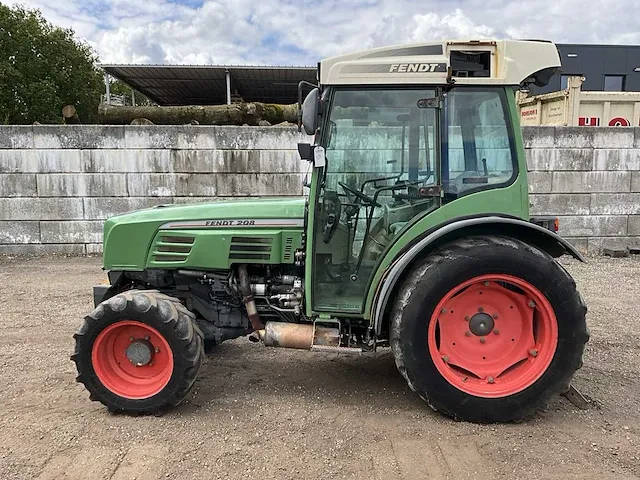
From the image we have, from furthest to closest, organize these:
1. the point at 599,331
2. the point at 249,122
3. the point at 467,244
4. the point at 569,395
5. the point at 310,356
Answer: the point at 249,122, the point at 599,331, the point at 310,356, the point at 569,395, the point at 467,244

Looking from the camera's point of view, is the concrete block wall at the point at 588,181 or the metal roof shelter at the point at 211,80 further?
the metal roof shelter at the point at 211,80

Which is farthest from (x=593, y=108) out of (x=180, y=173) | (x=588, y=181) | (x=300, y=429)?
(x=300, y=429)

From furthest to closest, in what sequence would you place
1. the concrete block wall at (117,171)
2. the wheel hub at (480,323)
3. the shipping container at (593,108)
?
the shipping container at (593,108) < the concrete block wall at (117,171) < the wheel hub at (480,323)

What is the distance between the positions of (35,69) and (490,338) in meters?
24.5

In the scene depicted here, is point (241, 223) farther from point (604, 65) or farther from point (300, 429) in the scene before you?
point (604, 65)

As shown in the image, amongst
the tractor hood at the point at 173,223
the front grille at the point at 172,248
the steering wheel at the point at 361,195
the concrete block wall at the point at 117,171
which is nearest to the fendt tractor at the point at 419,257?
the steering wheel at the point at 361,195

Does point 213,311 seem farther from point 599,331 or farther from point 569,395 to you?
point 599,331

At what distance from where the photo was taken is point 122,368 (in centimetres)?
330

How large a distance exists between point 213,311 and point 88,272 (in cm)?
431

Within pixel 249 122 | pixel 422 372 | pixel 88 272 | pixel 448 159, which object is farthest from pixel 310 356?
pixel 249 122

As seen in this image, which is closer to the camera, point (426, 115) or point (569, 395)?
point (426, 115)

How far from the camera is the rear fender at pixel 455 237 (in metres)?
2.90

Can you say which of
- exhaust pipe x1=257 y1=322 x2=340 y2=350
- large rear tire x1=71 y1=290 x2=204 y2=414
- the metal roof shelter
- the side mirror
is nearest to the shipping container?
the metal roof shelter

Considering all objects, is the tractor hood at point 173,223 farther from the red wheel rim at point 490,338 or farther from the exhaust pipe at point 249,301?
the red wheel rim at point 490,338
